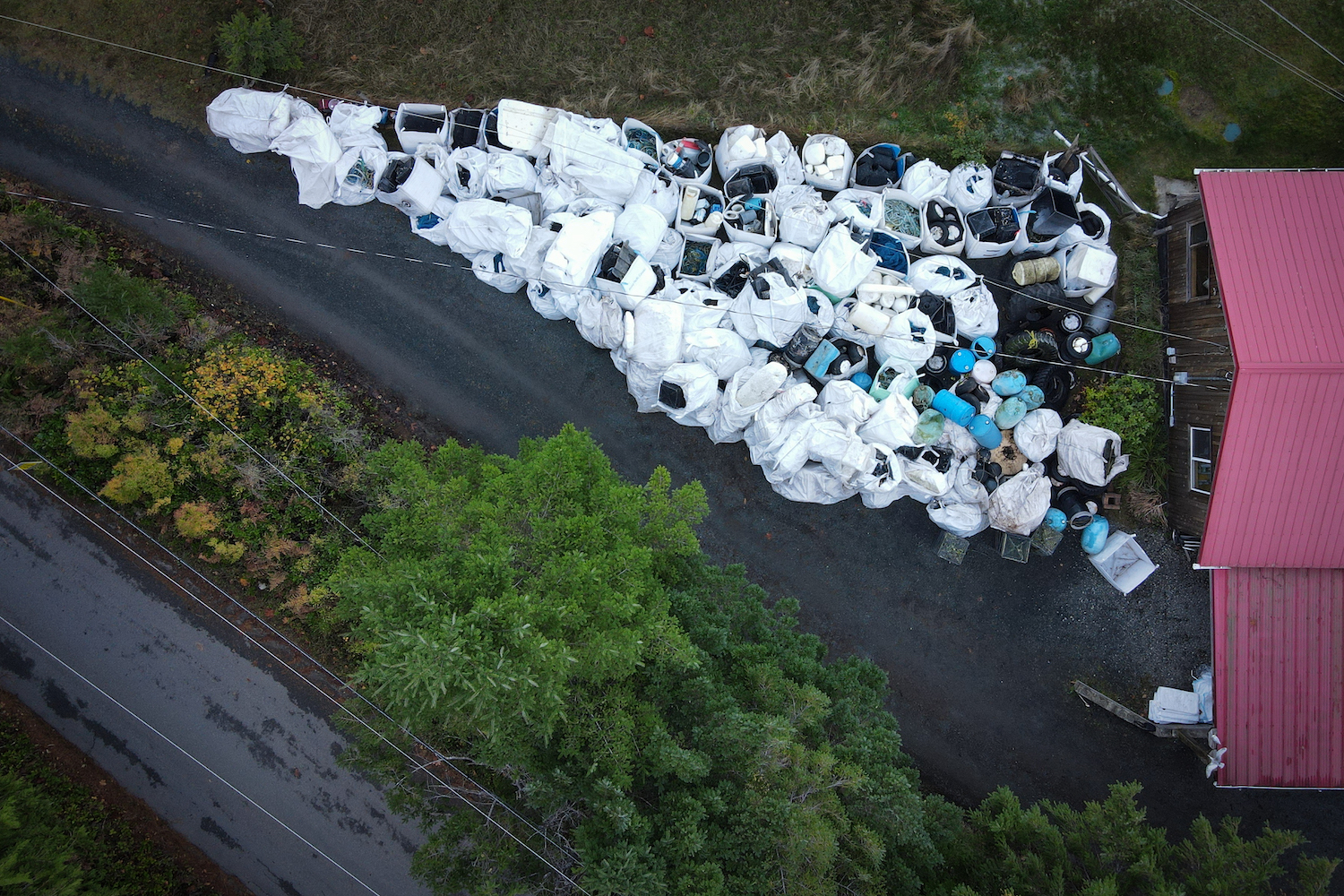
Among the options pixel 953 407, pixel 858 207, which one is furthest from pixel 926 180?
pixel 953 407

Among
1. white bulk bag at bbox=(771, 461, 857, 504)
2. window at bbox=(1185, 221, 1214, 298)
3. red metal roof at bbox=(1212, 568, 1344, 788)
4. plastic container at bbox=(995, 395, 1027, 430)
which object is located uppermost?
window at bbox=(1185, 221, 1214, 298)

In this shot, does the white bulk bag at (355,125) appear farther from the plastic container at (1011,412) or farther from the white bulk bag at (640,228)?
the plastic container at (1011,412)

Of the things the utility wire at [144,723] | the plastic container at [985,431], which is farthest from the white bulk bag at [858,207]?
the utility wire at [144,723]

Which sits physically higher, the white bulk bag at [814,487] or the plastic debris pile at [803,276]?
the plastic debris pile at [803,276]

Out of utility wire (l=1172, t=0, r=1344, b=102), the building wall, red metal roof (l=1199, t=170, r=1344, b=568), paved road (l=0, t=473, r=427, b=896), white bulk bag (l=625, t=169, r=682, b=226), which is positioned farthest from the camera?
utility wire (l=1172, t=0, r=1344, b=102)

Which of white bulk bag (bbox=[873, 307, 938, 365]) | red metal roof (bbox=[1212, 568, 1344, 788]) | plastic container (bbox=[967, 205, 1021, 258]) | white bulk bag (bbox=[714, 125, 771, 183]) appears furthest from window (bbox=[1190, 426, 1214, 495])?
white bulk bag (bbox=[714, 125, 771, 183])

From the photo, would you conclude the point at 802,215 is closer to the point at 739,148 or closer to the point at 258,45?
the point at 739,148

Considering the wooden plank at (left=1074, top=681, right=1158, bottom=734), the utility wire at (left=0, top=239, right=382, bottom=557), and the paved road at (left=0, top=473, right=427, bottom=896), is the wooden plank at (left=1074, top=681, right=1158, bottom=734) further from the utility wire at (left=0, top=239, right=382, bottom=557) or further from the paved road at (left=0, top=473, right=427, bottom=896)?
the utility wire at (left=0, top=239, right=382, bottom=557)
